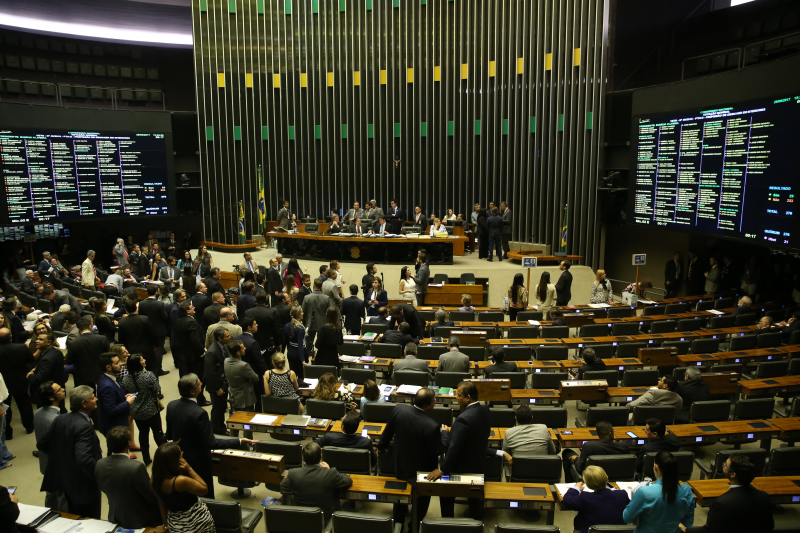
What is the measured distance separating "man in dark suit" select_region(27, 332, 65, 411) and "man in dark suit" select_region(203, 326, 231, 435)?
1590mm

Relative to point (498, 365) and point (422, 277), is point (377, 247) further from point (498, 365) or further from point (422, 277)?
point (498, 365)

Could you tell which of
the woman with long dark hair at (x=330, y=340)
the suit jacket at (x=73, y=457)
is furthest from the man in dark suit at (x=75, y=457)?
the woman with long dark hair at (x=330, y=340)

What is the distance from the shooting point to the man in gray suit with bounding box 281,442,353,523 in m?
3.87

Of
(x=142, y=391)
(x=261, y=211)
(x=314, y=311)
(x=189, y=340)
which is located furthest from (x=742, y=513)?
(x=261, y=211)

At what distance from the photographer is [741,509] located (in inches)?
134

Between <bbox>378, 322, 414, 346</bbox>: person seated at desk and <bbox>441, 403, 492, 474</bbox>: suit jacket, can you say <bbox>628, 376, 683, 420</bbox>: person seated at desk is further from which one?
<bbox>378, 322, 414, 346</bbox>: person seated at desk

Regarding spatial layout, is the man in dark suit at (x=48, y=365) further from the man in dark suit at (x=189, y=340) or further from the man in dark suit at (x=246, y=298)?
the man in dark suit at (x=246, y=298)

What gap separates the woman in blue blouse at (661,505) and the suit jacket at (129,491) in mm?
3073

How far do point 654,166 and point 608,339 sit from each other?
625 cm

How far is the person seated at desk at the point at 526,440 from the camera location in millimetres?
4613

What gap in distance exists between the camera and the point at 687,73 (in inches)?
580

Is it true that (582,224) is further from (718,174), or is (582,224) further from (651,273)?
(718,174)

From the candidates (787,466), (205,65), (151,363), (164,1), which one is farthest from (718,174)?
(164,1)

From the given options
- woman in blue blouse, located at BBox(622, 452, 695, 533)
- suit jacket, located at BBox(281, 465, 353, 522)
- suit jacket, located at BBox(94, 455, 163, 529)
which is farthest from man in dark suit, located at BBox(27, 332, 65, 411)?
woman in blue blouse, located at BBox(622, 452, 695, 533)
